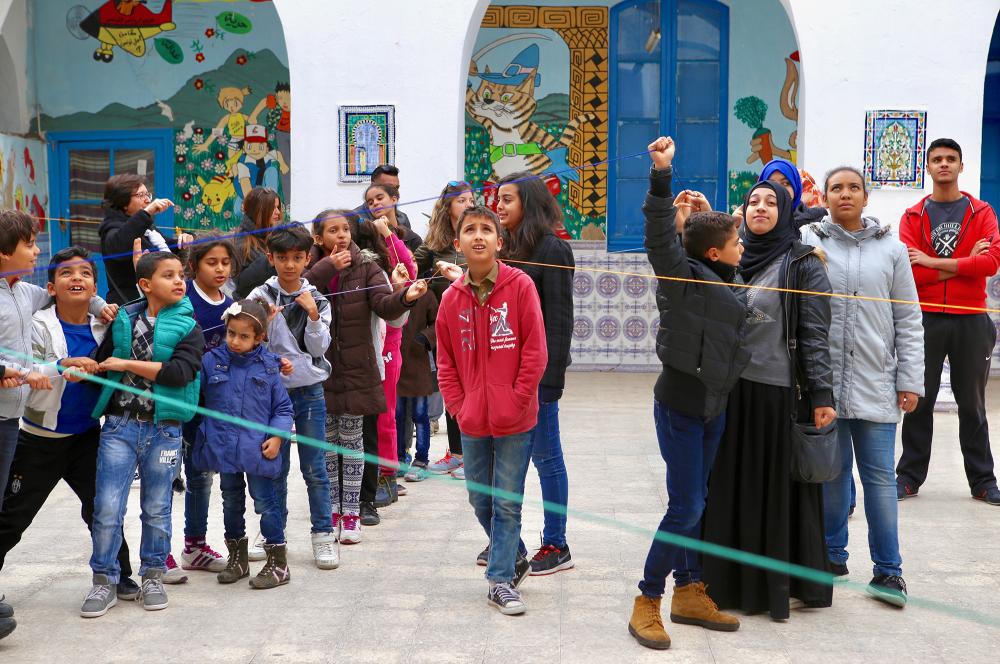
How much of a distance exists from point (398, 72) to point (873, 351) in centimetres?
529

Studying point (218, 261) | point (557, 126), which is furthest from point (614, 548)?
point (557, 126)

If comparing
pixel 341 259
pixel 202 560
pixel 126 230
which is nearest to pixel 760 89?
pixel 341 259

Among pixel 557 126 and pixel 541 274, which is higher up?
pixel 557 126

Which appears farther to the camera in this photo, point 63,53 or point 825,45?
point 63,53

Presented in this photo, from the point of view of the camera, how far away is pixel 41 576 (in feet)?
15.0

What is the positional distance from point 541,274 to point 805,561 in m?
1.52

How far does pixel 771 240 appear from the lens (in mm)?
4082

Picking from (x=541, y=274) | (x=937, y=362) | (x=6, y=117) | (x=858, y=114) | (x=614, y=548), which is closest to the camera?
(x=541, y=274)

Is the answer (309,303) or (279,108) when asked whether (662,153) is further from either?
(279,108)

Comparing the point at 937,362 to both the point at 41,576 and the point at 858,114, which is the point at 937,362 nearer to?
the point at 858,114

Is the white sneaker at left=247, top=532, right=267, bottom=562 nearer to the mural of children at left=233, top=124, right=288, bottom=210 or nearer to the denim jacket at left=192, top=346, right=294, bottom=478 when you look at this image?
the denim jacket at left=192, top=346, right=294, bottom=478

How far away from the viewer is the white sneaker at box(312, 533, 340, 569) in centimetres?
468

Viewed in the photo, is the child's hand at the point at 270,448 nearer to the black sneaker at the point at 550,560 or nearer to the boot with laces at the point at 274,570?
the boot with laces at the point at 274,570

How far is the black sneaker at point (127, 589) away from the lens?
4.30 meters
